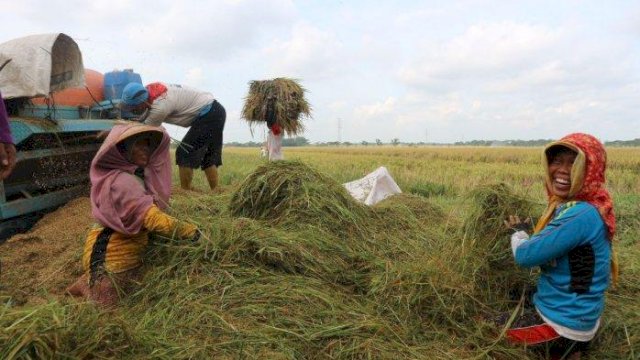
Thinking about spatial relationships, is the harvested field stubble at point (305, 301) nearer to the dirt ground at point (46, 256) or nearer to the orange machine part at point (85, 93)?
the dirt ground at point (46, 256)

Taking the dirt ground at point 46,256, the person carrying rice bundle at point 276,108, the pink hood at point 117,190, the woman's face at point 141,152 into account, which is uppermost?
the person carrying rice bundle at point 276,108

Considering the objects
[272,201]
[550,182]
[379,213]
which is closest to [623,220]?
[379,213]

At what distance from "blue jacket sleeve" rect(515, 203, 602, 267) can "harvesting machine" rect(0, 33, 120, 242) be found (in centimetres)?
432

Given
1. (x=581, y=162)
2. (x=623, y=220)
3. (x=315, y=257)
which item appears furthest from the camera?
(x=623, y=220)

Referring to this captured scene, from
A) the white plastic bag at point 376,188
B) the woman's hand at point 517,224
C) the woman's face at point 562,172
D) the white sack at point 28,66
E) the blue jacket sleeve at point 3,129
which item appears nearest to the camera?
the woman's face at point 562,172

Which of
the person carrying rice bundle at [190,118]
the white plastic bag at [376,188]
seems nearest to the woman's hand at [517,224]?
the white plastic bag at [376,188]

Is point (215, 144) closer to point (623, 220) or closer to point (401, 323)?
point (401, 323)

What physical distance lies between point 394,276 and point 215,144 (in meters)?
4.25

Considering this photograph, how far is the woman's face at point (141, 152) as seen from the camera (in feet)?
10.1

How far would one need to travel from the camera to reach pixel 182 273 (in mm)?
2748

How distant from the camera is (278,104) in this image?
7.43 metres

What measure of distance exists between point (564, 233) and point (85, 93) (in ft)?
18.9

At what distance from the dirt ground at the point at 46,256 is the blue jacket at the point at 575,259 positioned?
273 cm

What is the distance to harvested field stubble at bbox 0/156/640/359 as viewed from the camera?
1.76m
